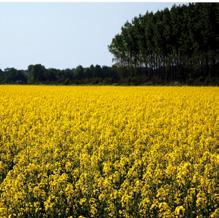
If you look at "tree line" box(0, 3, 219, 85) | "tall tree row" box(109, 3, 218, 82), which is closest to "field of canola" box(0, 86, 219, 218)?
"tree line" box(0, 3, 219, 85)

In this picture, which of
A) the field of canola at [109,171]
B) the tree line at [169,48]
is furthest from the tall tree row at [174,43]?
the field of canola at [109,171]

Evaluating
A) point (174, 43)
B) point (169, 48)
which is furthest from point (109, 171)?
point (169, 48)

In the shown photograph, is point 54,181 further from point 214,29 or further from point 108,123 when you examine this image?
point 214,29

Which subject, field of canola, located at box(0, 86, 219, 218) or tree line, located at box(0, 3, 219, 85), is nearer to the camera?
field of canola, located at box(0, 86, 219, 218)

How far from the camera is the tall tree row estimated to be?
56000mm

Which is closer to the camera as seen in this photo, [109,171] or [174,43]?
[109,171]

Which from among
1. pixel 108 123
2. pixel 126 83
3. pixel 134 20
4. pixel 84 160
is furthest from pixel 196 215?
pixel 134 20

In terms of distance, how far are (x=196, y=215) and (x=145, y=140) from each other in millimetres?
4396

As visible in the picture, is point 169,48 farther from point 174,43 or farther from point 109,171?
point 109,171

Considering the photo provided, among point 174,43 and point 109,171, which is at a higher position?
Result: point 174,43

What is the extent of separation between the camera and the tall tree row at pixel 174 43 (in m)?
56.0

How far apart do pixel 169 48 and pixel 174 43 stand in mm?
1498

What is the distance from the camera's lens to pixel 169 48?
205ft

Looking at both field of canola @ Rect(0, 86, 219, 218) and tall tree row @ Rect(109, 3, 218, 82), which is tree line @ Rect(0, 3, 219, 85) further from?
field of canola @ Rect(0, 86, 219, 218)
